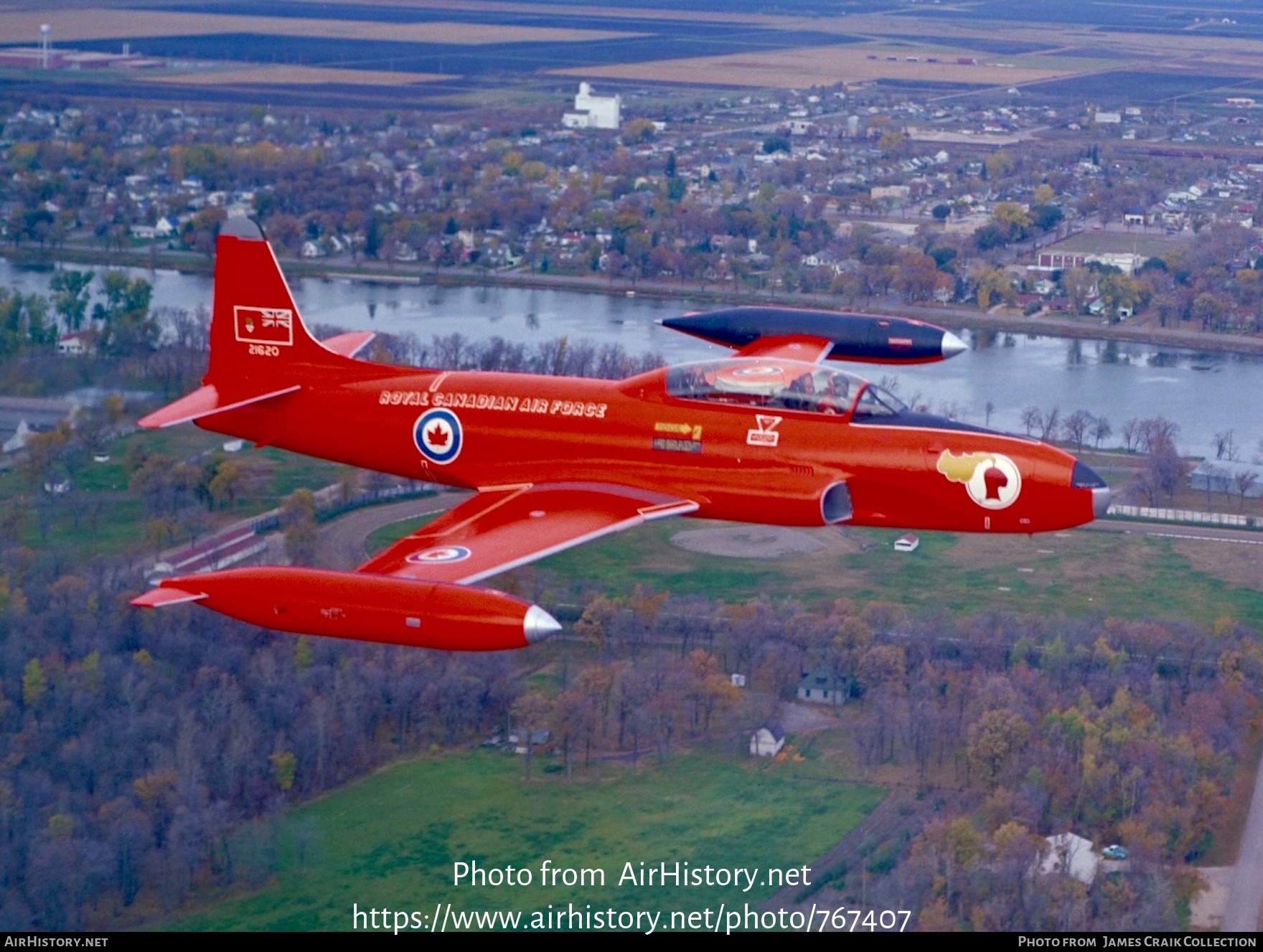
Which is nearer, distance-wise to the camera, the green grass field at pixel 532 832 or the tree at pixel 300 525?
the green grass field at pixel 532 832

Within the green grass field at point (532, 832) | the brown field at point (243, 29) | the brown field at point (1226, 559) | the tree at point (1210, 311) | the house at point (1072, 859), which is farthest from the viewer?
the brown field at point (243, 29)

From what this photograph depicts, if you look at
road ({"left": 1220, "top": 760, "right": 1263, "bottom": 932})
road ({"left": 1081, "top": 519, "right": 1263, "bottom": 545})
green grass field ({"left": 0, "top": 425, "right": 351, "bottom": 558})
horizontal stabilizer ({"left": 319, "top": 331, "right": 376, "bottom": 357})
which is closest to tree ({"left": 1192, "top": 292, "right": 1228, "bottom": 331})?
road ({"left": 1081, "top": 519, "right": 1263, "bottom": 545})

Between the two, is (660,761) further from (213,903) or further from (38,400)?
(38,400)

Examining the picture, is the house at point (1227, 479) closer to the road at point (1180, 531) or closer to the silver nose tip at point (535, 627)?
the road at point (1180, 531)

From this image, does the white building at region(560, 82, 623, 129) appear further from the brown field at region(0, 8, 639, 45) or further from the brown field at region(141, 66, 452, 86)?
the brown field at region(0, 8, 639, 45)

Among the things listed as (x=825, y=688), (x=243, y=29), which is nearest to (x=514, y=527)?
(x=825, y=688)

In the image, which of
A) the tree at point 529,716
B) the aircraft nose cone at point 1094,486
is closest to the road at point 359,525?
the tree at point 529,716
